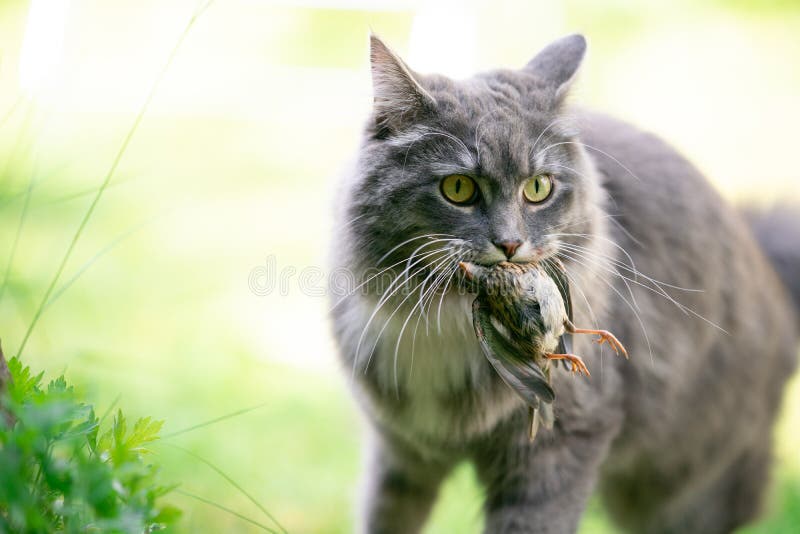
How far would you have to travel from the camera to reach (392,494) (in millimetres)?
2990

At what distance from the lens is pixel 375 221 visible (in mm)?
2352

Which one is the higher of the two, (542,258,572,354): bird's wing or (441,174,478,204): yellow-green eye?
(441,174,478,204): yellow-green eye

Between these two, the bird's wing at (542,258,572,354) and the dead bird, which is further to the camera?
the bird's wing at (542,258,572,354)

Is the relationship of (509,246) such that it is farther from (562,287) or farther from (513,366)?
(513,366)

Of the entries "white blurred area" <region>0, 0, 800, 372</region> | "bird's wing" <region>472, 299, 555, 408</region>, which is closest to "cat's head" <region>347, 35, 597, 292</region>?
"bird's wing" <region>472, 299, 555, 408</region>

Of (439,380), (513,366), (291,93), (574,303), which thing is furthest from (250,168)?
(513,366)

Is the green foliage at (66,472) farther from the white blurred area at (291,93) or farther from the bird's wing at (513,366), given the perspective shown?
the white blurred area at (291,93)

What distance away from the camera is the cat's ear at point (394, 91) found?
7.49 ft

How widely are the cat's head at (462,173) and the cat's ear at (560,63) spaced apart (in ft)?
0.12

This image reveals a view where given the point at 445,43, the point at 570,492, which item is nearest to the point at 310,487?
the point at 570,492

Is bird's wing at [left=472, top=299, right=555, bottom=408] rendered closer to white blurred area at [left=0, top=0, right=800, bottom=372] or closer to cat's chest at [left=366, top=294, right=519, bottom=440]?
cat's chest at [left=366, top=294, right=519, bottom=440]

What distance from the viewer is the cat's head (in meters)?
2.22

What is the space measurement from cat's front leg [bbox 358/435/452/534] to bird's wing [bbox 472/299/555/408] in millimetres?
948

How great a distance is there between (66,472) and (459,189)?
3.90 feet
